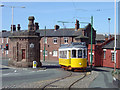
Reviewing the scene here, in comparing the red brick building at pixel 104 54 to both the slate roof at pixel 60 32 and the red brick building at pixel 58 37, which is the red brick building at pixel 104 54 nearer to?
the red brick building at pixel 58 37

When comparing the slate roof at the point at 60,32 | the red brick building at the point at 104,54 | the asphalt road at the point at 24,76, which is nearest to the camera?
the asphalt road at the point at 24,76

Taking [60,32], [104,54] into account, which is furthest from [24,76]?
[60,32]

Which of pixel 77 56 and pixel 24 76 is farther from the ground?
pixel 77 56

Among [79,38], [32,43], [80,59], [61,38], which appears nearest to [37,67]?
[32,43]

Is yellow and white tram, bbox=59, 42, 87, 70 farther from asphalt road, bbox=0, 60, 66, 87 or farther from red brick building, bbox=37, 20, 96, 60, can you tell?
red brick building, bbox=37, 20, 96, 60

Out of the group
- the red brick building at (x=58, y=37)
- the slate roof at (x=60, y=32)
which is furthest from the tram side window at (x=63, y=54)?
the slate roof at (x=60, y=32)

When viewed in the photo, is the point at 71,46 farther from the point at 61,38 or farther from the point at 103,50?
the point at 61,38

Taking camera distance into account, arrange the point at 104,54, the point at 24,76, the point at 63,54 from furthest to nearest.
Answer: the point at 104,54 → the point at 63,54 → the point at 24,76

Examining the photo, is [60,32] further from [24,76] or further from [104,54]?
[24,76]

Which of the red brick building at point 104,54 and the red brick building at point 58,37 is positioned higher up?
the red brick building at point 58,37

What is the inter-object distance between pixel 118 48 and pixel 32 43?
41.9 ft

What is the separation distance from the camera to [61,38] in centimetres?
5525

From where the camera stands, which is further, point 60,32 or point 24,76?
point 60,32

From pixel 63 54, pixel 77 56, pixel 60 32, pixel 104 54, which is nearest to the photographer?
pixel 77 56
